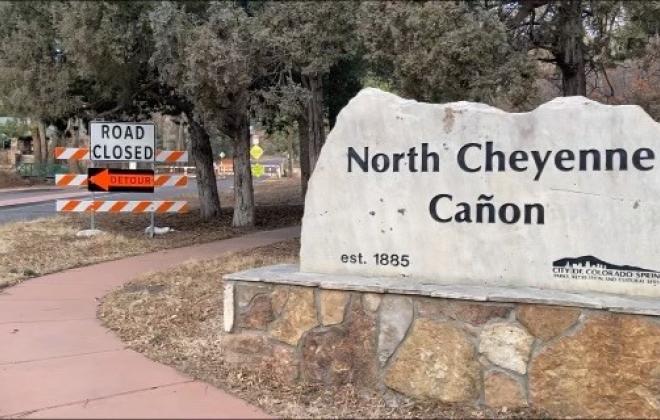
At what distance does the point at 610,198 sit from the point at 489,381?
4.54 feet

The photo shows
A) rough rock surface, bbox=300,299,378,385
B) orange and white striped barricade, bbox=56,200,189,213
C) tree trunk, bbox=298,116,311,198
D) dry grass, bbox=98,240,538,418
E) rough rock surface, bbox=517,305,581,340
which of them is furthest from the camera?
tree trunk, bbox=298,116,311,198

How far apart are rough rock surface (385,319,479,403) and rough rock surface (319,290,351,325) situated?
493 mm

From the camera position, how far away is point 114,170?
1329 cm

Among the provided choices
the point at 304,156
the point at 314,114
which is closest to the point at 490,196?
the point at 314,114

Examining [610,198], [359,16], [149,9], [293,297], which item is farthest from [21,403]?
[149,9]

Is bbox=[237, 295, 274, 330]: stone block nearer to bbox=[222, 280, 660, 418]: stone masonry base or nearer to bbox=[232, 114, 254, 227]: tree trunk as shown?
bbox=[222, 280, 660, 418]: stone masonry base

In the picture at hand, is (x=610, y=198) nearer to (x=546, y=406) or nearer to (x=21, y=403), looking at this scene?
(x=546, y=406)

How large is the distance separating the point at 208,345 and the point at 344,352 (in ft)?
5.34

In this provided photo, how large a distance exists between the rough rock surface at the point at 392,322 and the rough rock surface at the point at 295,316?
19.8 inches

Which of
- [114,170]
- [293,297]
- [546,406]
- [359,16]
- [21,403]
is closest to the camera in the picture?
[546,406]

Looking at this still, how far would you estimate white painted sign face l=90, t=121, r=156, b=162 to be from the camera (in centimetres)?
1337

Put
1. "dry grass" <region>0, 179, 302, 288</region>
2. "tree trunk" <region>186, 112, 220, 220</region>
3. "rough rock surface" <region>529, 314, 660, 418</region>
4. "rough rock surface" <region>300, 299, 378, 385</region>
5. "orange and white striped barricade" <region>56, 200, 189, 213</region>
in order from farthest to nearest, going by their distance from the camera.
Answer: "tree trunk" <region>186, 112, 220, 220</region> → "orange and white striped barricade" <region>56, 200, 189, 213</region> → "dry grass" <region>0, 179, 302, 288</region> → "rough rock surface" <region>300, 299, 378, 385</region> → "rough rock surface" <region>529, 314, 660, 418</region>

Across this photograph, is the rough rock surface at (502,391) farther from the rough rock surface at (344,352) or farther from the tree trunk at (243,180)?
the tree trunk at (243,180)

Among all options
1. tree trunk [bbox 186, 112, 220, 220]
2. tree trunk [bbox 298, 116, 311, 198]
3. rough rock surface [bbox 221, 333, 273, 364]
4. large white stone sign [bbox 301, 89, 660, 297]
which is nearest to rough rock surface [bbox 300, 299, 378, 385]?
rough rock surface [bbox 221, 333, 273, 364]
